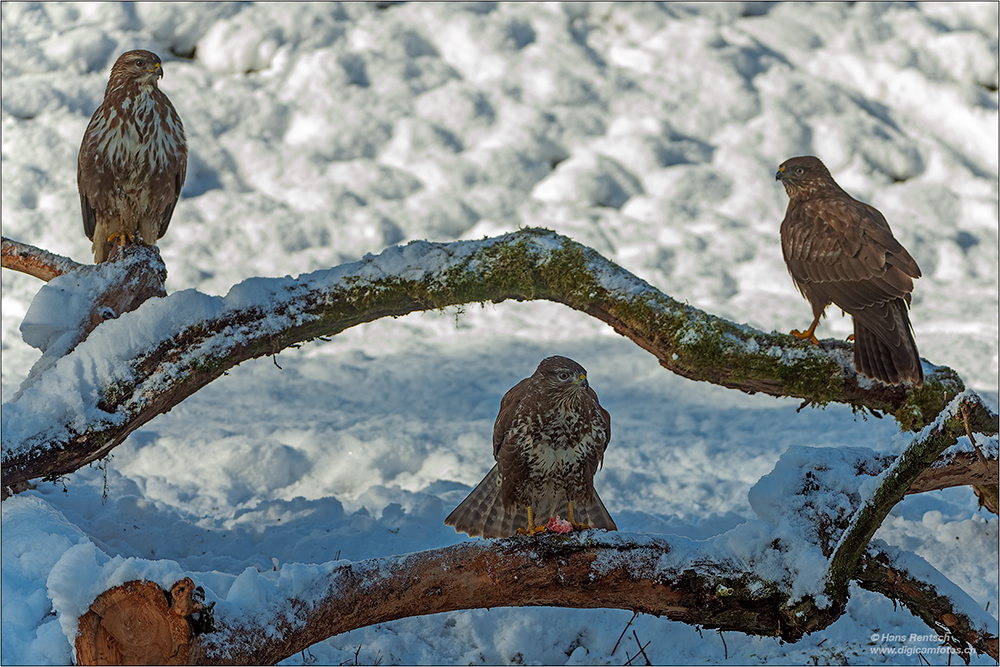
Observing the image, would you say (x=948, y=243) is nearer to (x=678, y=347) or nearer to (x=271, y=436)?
(x=678, y=347)

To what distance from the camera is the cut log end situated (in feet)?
Result: 8.05

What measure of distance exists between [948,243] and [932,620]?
7.00 metres

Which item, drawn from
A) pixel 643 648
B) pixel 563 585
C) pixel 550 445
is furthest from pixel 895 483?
pixel 643 648

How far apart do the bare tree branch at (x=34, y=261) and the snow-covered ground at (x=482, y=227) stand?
124 centimetres

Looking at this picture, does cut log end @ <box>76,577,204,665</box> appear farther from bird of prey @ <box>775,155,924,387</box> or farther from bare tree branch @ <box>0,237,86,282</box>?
bird of prey @ <box>775,155,924,387</box>

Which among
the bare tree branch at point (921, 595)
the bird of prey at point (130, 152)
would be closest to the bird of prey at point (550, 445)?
the bare tree branch at point (921, 595)

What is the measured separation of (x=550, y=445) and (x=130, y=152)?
3185mm

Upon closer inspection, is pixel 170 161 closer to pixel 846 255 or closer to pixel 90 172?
pixel 90 172

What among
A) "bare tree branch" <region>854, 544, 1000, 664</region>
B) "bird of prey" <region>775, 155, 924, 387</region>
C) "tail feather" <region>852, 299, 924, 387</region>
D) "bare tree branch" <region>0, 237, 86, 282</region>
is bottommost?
"bare tree branch" <region>854, 544, 1000, 664</region>

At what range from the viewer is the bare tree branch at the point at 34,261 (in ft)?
15.3

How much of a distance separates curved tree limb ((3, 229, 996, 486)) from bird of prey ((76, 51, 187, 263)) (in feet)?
4.97

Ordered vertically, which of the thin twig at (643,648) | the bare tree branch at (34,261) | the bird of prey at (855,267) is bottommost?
the thin twig at (643,648)

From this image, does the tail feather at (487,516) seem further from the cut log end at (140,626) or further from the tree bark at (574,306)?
the cut log end at (140,626)

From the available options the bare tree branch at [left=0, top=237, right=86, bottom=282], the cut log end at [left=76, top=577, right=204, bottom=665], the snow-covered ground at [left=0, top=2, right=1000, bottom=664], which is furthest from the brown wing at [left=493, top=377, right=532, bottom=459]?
the bare tree branch at [left=0, top=237, right=86, bottom=282]
